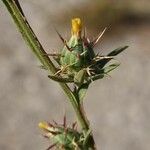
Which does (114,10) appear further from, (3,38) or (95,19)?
(3,38)

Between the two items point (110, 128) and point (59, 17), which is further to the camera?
point (59, 17)

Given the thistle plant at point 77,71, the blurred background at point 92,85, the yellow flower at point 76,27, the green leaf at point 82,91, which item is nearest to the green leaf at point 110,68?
the thistle plant at point 77,71

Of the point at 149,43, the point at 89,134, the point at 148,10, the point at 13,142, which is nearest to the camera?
the point at 89,134

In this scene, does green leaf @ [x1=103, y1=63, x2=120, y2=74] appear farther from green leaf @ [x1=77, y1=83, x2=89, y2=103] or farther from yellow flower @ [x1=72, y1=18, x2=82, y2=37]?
yellow flower @ [x1=72, y1=18, x2=82, y2=37]

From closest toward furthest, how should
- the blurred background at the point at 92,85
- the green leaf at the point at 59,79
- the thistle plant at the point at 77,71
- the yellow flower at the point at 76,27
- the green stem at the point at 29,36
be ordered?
1. the green stem at the point at 29,36
2. the green leaf at the point at 59,79
3. the thistle plant at the point at 77,71
4. the yellow flower at the point at 76,27
5. the blurred background at the point at 92,85

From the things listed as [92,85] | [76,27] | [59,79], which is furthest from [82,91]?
[92,85]

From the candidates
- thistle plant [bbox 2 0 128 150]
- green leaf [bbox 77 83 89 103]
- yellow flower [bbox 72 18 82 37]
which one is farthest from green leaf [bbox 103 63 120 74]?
yellow flower [bbox 72 18 82 37]

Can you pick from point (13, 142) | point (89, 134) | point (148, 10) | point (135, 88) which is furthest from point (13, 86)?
point (89, 134)

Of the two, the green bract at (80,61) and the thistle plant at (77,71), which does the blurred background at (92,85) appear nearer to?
the thistle plant at (77,71)

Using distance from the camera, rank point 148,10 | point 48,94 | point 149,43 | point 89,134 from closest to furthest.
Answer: point 89,134 < point 48,94 < point 149,43 < point 148,10
